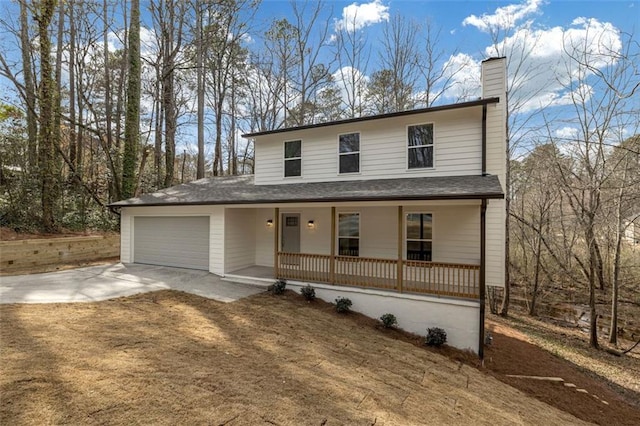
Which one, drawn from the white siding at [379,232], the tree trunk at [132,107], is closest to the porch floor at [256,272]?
the white siding at [379,232]

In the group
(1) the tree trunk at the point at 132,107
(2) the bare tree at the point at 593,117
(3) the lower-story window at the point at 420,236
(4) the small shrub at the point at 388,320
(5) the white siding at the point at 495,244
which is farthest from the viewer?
(1) the tree trunk at the point at 132,107

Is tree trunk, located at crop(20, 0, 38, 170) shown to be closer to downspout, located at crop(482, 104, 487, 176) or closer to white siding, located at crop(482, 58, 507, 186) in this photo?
downspout, located at crop(482, 104, 487, 176)

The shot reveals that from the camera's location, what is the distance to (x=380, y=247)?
934cm

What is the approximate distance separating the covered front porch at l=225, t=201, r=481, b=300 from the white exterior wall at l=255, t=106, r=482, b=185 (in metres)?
1.17

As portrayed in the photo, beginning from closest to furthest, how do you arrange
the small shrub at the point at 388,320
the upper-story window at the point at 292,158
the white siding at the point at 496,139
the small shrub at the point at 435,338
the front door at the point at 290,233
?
the small shrub at the point at 435,338, the small shrub at the point at 388,320, the white siding at the point at 496,139, the front door at the point at 290,233, the upper-story window at the point at 292,158

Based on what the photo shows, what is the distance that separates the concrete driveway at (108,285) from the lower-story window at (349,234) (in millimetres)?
2866

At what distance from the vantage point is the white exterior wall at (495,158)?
7945 millimetres

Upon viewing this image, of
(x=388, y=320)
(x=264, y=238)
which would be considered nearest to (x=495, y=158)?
(x=388, y=320)

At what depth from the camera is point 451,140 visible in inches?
342

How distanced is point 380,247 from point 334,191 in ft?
7.54

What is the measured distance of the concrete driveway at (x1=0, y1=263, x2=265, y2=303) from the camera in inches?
276

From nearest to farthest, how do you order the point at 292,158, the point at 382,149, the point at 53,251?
the point at 382,149
the point at 292,158
the point at 53,251

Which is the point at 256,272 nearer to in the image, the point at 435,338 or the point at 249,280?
the point at 249,280

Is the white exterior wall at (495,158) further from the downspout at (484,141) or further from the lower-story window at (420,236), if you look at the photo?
the lower-story window at (420,236)
